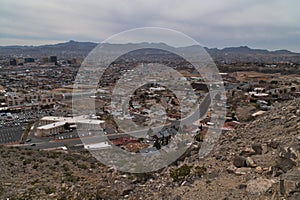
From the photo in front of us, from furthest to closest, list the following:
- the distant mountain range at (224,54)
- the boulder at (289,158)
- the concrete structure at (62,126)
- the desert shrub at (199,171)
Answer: the distant mountain range at (224,54)
the concrete structure at (62,126)
the desert shrub at (199,171)
the boulder at (289,158)

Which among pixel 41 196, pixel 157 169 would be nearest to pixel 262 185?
pixel 157 169

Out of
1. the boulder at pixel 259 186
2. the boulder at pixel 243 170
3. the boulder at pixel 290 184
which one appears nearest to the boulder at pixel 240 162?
the boulder at pixel 243 170

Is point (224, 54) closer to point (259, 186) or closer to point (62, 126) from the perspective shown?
point (62, 126)

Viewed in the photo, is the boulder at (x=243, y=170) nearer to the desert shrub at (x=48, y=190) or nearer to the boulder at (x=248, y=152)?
the boulder at (x=248, y=152)

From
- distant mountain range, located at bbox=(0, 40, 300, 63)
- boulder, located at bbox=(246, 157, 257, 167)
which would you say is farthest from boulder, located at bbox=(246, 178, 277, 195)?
distant mountain range, located at bbox=(0, 40, 300, 63)

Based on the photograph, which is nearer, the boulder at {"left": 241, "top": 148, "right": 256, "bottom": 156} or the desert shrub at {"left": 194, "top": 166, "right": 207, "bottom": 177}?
the desert shrub at {"left": 194, "top": 166, "right": 207, "bottom": 177}

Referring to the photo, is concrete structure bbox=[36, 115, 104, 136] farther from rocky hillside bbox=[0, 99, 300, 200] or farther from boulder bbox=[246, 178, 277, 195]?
boulder bbox=[246, 178, 277, 195]

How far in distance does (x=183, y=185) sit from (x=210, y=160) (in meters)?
1.03

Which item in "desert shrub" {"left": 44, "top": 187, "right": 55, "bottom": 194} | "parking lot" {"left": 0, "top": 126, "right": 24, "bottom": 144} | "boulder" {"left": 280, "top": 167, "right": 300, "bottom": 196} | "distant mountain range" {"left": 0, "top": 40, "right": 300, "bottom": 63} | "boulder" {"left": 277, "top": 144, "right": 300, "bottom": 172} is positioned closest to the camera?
"boulder" {"left": 280, "top": 167, "right": 300, "bottom": 196}

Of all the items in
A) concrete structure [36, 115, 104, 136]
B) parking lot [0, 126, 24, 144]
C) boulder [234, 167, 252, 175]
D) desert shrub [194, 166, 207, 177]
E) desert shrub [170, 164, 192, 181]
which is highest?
boulder [234, 167, 252, 175]

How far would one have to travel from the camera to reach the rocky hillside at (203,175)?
3.54 m

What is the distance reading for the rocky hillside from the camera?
11.6 ft

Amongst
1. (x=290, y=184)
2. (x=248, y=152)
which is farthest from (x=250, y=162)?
(x=290, y=184)

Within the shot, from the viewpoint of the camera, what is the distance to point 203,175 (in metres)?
4.54
